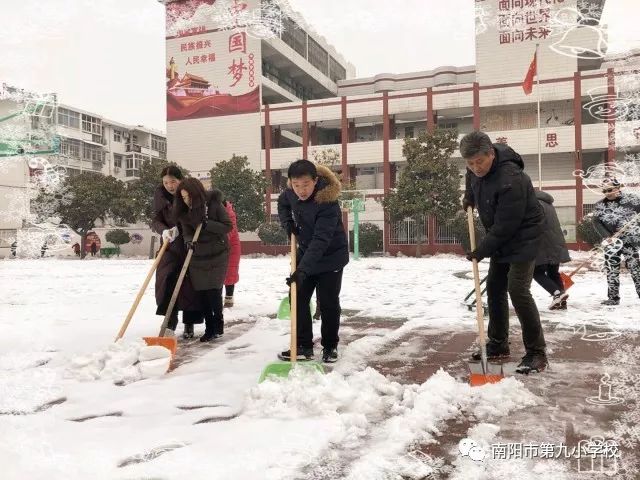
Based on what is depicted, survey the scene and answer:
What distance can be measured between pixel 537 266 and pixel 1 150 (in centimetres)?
552

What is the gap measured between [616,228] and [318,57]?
38.4 m

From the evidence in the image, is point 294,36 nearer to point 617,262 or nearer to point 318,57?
point 318,57

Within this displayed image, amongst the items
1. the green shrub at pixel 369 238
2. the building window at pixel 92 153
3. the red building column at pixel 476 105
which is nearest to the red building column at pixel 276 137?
the green shrub at pixel 369 238

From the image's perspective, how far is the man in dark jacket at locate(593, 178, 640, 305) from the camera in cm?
603

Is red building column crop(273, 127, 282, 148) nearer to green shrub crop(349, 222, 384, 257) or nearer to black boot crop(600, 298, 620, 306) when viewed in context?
green shrub crop(349, 222, 384, 257)

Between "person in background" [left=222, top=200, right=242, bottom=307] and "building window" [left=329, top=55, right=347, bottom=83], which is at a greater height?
"building window" [left=329, top=55, right=347, bottom=83]

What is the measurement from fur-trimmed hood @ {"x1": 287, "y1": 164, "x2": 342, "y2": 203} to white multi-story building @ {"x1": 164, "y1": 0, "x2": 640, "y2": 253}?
85.3 feet

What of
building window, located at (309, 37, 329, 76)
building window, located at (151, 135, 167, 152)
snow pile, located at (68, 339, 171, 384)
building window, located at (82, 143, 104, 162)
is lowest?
snow pile, located at (68, 339, 171, 384)

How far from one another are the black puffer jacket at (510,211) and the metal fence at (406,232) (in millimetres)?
26762

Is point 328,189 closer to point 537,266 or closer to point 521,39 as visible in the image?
point 537,266

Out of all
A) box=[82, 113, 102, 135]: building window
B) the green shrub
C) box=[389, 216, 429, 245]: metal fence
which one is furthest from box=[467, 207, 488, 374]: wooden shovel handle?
→ box=[82, 113, 102, 135]: building window

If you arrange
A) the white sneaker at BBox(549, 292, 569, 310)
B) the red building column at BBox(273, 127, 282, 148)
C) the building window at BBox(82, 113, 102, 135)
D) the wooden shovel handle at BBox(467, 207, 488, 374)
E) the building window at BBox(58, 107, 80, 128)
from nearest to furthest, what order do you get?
the wooden shovel handle at BBox(467, 207, 488, 374), the white sneaker at BBox(549, 292, 569, 310), the red building column at BBox(273, 127, 282, 148), the building window at BBox(58, 107, 80, 128), the building window at BBox(82, 113, 102, 135)

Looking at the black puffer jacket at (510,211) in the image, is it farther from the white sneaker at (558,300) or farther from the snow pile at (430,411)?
the white sneaker at (558,300)

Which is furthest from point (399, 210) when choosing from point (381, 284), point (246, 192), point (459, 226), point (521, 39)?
point (381, 284)
